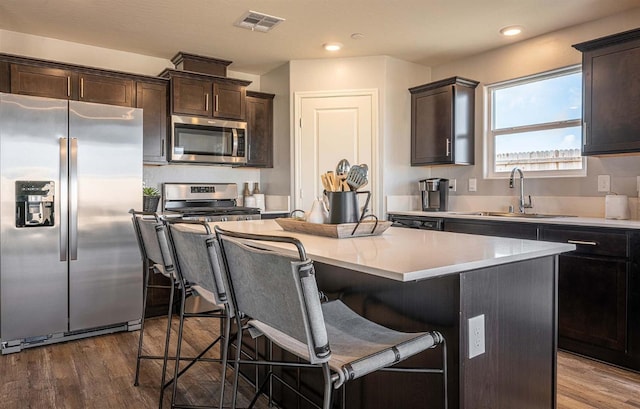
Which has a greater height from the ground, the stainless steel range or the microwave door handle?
the microwave door handle

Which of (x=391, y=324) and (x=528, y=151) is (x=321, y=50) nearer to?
(x=528, y=151)

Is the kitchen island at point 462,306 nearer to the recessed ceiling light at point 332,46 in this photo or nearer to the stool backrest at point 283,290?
the stool backrest at point 283,290

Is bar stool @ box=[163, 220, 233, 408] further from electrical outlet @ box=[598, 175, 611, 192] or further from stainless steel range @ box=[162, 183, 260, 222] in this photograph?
electrical outlet @ box=[598, 175, 611, 192]

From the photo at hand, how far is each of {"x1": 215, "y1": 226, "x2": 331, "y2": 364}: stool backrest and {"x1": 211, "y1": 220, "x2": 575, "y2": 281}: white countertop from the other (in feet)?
0.77

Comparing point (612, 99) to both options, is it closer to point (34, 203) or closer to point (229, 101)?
point (229, 101)

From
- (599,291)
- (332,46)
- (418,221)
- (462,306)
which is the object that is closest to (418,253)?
(462,306)

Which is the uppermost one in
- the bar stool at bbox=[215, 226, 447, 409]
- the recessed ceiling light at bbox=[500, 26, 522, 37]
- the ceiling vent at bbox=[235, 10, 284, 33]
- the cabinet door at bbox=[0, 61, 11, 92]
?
the ceiling vent at bbox=[235, 10, 284, 33]

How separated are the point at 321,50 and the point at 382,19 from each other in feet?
2.91

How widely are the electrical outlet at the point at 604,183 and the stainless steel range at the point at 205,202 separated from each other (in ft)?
9.61

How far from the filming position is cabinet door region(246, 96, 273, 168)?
480 cm

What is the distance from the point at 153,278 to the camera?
150 inches

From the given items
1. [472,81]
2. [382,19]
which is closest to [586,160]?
[472,81]

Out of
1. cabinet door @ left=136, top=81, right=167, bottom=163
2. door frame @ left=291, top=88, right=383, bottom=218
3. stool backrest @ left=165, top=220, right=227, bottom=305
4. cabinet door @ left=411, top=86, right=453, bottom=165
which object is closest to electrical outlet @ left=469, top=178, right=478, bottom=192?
cabinet door @ left=411, top=86, right=453, bottom=165

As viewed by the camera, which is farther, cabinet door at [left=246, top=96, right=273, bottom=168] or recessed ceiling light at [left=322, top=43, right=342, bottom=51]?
cabinet door at [left=246, top=96, right=273, bottom=168]
